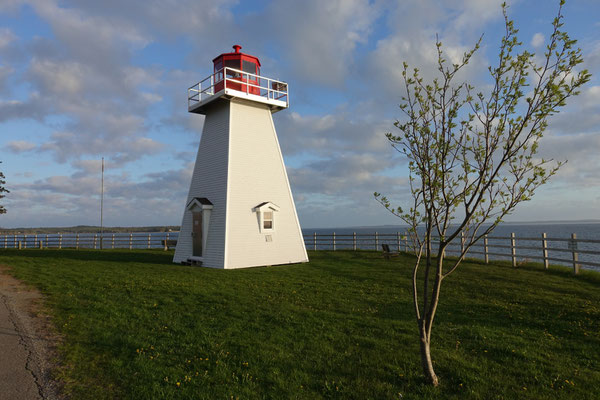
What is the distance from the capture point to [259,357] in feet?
17.7

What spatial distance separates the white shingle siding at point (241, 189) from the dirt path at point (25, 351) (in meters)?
7.40

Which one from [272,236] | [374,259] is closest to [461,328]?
[272,236]

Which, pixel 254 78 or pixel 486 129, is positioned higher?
pixel 254 78

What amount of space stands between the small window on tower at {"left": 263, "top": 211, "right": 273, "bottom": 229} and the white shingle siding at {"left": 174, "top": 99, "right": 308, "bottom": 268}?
0.29 meters

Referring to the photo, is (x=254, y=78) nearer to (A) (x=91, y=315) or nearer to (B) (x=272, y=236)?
(B) (x=272, y=236)

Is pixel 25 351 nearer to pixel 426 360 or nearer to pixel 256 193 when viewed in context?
pixel 426 360

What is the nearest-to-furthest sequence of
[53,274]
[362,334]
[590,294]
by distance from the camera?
[362,334] → [590,294] → [53,274]

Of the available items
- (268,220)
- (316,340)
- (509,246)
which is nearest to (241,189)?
(268,220)

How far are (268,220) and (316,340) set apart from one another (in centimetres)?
1075

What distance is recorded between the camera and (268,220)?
16.6 m

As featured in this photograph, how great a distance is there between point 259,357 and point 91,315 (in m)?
4.40

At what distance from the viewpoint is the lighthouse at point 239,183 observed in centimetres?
1568

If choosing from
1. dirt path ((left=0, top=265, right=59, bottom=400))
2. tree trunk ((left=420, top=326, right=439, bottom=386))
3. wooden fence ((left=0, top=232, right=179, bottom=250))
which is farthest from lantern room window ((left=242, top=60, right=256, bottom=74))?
wooden fence ((left=0, top=232, right=179, bottom=250))

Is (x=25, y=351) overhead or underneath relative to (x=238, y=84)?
underneath
